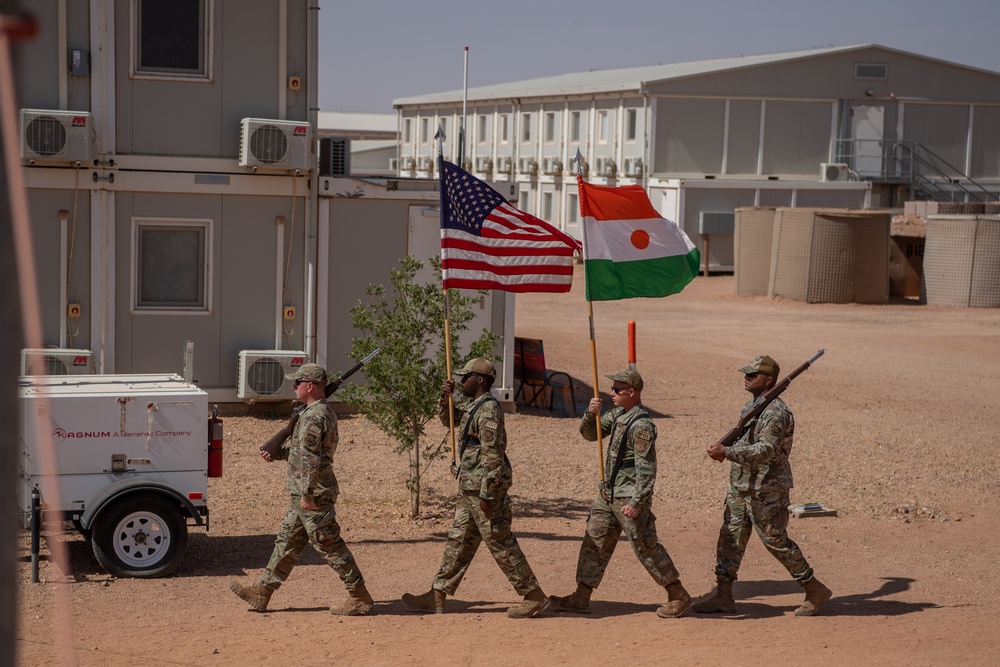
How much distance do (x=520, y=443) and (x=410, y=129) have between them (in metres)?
42.5

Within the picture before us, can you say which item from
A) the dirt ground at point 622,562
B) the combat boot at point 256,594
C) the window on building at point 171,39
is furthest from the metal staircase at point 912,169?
the combat boot at point 256,594

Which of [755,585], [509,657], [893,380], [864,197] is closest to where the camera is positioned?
[509,657]

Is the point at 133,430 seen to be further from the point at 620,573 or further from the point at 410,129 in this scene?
the point at 410,129

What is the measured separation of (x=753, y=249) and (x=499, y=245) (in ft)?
79.2

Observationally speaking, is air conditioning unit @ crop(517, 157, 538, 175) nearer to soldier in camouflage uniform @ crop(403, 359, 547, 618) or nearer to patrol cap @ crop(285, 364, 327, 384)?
soldier in camouflage uniform @ crop(403, 359, 547, 618)

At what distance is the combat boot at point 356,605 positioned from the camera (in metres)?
8.91

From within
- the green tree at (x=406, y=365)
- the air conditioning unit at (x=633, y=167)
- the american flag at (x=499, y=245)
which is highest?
the air conditioning unit at (x=633, y=167)

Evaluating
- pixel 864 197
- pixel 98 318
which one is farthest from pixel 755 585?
pixel 864 197

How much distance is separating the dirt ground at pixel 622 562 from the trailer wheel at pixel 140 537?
16 cm

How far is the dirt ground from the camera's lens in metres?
8.29

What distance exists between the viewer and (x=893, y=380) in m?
21.9

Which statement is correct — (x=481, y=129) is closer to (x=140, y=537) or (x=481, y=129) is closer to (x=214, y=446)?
(x=214, y=446)

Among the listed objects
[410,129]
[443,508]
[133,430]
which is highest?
[410,129]

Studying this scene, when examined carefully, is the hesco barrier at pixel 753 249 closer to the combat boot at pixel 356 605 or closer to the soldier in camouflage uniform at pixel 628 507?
the soldier in camouflage uniform at pixel 628 507
